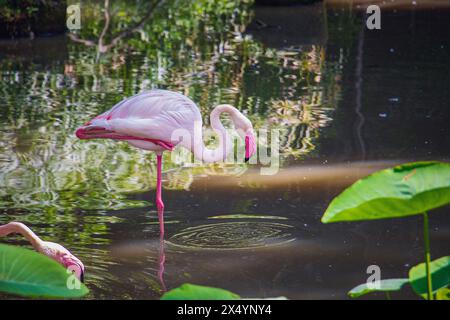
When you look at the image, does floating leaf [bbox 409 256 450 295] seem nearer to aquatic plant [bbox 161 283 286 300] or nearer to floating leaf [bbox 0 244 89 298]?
aquatic plant [bbox 161 283 286 300]

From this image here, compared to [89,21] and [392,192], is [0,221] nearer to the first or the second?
[392,192]

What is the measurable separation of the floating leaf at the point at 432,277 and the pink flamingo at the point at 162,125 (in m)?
2.33

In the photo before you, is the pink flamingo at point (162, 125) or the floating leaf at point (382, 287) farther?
the pink flamingo at point (162, 125)

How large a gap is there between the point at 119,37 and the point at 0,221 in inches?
286

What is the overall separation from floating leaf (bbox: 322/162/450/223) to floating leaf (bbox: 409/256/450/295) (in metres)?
0.28

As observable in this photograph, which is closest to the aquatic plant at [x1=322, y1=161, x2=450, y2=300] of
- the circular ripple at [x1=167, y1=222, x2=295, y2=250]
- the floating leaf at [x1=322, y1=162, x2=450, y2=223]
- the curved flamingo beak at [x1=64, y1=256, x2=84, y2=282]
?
the floating leaf at [x1=322, y1=162, x2=450, y2=223]

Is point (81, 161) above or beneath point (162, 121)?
beneath

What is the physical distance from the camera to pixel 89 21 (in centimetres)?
1359

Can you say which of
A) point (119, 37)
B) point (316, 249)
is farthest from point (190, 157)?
point (119, 37)

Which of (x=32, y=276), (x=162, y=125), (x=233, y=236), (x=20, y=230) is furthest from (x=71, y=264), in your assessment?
(x=32, y=276)

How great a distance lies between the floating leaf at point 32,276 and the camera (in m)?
2.37

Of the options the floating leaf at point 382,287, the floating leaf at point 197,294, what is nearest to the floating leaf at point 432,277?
the floating leaf at point 382,287

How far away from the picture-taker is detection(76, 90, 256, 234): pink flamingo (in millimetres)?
5059

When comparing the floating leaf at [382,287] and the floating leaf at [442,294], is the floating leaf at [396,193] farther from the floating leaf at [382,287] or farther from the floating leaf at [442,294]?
the floating leaf at [442,294]
